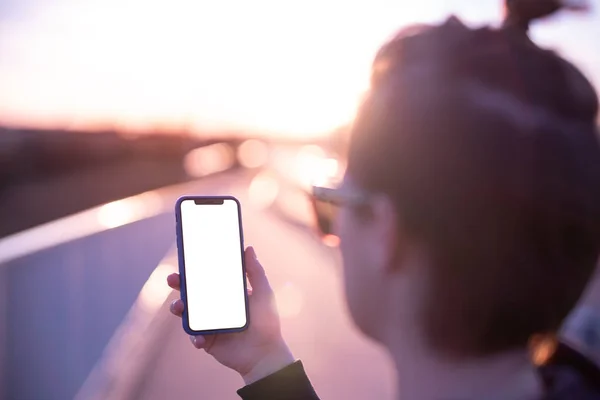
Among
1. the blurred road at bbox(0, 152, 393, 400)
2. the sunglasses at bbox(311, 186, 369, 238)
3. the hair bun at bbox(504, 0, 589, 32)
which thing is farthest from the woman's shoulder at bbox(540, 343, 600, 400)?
the blurred road at bbox(0, 152, 393, 400)

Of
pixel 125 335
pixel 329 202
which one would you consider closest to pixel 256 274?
pixel 329 202

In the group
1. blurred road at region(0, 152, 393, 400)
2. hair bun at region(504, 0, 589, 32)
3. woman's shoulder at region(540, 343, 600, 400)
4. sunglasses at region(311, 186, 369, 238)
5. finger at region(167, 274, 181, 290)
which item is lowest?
blurred road at region(0, 152, 393, 400)

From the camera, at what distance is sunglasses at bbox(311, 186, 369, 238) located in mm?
1332

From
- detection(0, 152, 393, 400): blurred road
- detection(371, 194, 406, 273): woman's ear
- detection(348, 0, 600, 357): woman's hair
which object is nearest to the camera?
detection(348, 0, 600, 357): woman's hair

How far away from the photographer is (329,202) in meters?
1.47

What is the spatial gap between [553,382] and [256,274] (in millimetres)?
882

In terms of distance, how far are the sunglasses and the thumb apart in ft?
1.31

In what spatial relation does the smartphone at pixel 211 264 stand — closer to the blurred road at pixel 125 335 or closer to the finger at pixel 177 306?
the finger at pixel 177 306

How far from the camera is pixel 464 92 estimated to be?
1.19m

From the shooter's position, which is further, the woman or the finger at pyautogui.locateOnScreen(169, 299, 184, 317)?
the finger at pyautogui.locateOnScreen(169, 299, 184, 317)

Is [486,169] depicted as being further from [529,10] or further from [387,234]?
[529,10]

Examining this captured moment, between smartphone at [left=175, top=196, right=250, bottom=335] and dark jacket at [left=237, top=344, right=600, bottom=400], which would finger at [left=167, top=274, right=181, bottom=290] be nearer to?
smartphone at [left=175, top=196, right=250, bottom=335]

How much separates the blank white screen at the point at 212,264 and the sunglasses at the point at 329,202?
0.49m

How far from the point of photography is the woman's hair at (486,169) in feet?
3.91
